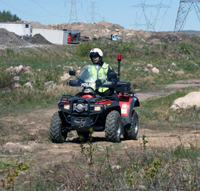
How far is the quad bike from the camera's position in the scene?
11070 mm

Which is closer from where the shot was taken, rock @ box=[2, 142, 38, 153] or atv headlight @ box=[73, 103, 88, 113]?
rock @ box=[2, 142, 38, 153]

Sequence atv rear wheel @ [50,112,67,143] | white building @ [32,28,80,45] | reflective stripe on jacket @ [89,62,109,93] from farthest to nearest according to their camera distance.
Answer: white building @ [32,28,80,45]
reflective stripe on jacket @ [89,62,109,93]
atv rear wheel @ [50,112,67,143]

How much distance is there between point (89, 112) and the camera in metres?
11.1

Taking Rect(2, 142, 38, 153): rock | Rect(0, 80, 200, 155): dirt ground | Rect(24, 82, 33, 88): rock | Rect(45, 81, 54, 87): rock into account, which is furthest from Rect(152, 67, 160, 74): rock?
Rect(2, 142, 38, 153): rock

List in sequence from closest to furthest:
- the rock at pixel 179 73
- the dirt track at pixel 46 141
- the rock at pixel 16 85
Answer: the dirt track at pixel 46 141, the rock at pixel 16 85, the rock at pixel 179 73

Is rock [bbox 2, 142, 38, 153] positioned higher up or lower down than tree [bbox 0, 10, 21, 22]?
lower down

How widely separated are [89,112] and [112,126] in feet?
1.85

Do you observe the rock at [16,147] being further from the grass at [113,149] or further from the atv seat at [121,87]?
the atv seat at [121,87]

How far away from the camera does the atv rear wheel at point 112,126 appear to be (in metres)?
11.2

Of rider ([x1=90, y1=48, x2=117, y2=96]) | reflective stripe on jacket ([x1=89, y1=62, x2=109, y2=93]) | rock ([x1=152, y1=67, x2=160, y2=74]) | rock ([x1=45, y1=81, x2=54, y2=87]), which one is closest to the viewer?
rider ([x1=90, y1=48, x2=117, y2=96])

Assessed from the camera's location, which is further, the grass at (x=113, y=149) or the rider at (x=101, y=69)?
the rider at (x=101, y=69)

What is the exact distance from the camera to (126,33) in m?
102

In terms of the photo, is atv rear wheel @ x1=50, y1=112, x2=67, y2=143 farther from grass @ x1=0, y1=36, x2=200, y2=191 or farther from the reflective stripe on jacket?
the reflective stripe on jacket

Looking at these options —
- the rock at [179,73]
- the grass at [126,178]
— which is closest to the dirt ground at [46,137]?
the grass at [126,178]
